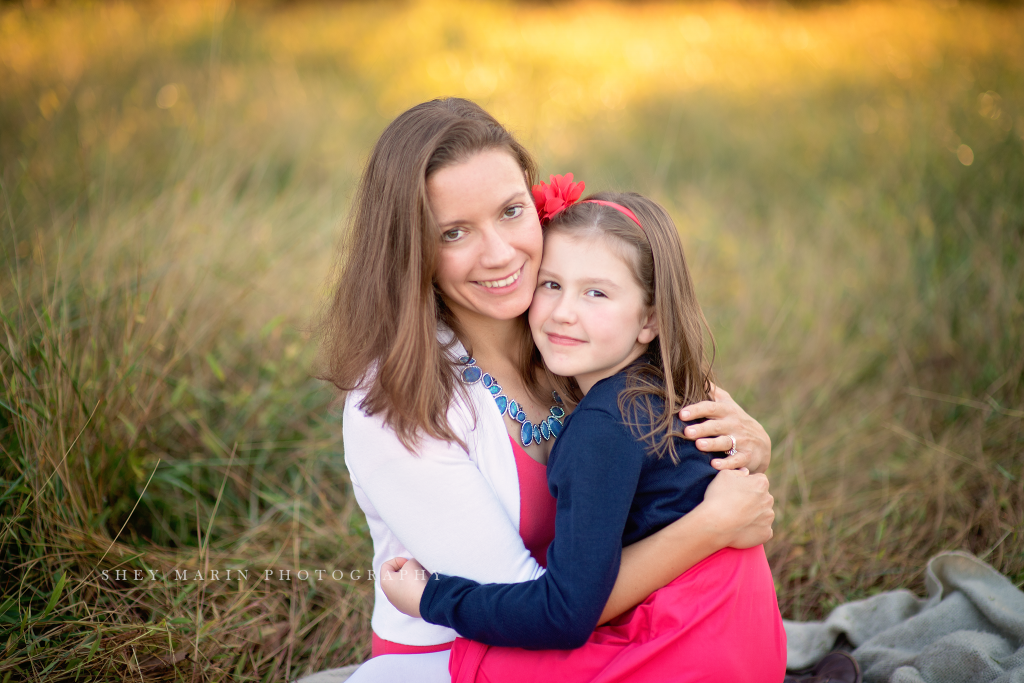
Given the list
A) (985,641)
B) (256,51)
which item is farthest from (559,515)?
(256,51)

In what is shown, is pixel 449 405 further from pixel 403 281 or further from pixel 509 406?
pixel 403 281

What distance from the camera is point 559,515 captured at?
146 cm

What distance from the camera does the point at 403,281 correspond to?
1607mm

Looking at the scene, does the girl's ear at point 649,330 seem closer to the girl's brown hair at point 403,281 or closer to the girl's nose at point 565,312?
the girl's nose at point 565,312

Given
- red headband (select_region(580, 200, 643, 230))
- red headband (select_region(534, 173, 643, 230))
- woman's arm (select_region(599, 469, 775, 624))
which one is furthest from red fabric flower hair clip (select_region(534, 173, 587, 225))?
woman's arm (select_region(599, 469, 775, 624))

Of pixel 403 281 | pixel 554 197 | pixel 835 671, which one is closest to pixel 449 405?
pixel 403 281

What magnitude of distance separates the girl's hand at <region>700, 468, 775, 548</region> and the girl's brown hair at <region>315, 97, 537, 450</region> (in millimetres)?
606

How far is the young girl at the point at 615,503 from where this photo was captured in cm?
141

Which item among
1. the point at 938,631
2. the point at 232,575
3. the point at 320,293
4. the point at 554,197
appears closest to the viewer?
the point at 554,197

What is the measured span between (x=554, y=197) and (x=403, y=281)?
522 millimetres

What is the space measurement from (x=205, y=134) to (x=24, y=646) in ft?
10.8

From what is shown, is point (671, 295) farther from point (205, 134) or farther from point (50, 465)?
point (205, 134)

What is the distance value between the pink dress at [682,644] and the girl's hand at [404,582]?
5.7 inches

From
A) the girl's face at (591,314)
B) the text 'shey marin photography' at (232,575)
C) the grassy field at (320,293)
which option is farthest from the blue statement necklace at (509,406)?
the grassy field at (320,293)
